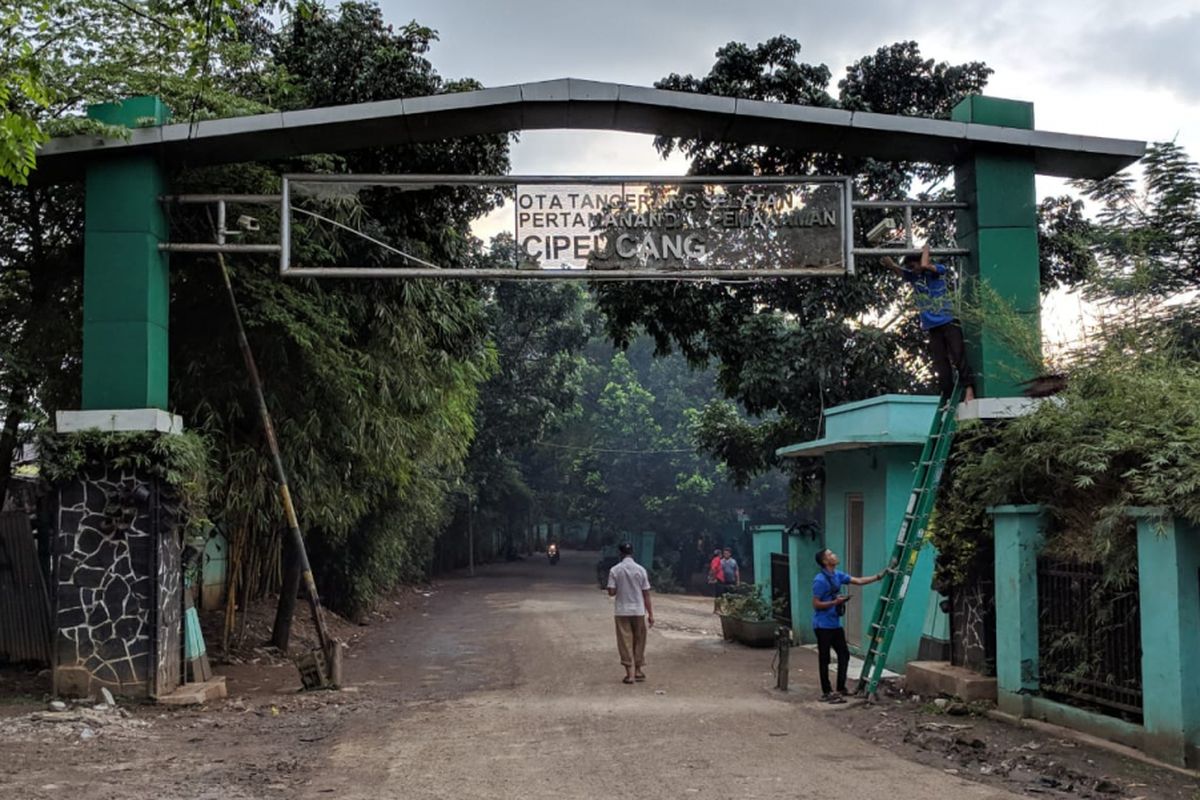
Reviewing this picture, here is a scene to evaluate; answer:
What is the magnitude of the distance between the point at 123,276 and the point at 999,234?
9.07m

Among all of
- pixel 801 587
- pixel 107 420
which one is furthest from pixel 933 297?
pixel 801 587

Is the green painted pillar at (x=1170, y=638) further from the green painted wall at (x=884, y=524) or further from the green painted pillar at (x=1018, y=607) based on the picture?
the green painted wall at (x=884, y=524)

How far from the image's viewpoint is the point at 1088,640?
891 cm

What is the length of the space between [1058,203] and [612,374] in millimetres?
36066

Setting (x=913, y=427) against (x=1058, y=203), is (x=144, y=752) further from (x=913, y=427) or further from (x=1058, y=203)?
(x=1058, y=203)

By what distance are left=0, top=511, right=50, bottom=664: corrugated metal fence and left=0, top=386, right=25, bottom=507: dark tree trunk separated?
50 cm

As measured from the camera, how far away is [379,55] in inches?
586

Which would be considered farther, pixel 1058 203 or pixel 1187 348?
pixel 1058 203

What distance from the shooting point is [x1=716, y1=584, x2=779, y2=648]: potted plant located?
17.9 metres

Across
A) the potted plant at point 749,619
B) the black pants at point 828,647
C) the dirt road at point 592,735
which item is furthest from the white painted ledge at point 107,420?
the potted plant at point 749,619

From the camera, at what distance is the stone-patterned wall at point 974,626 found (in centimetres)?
1077

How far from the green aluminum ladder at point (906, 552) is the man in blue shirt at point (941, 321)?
0.14 metres

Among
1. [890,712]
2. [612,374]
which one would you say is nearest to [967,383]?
[890,712]

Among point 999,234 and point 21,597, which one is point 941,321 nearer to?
point 999,234
